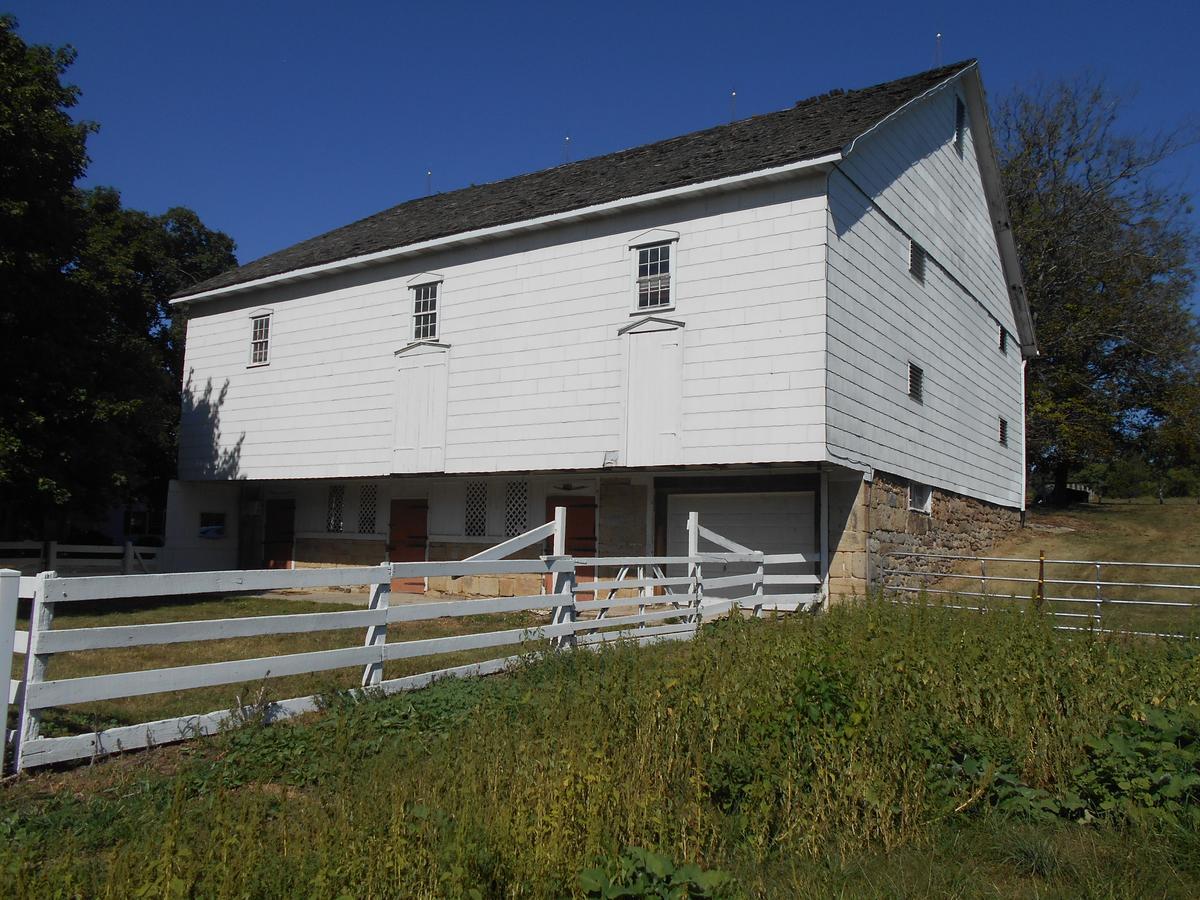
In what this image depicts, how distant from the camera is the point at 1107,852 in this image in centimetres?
443

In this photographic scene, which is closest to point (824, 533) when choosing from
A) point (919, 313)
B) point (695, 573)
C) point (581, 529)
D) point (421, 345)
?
point (695, 573)

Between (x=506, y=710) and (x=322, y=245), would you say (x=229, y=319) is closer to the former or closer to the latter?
(x=322, y=245)

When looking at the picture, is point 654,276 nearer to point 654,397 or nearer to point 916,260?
point 654,397

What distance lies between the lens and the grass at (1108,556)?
14.1 meters

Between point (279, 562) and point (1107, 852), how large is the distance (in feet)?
65.7

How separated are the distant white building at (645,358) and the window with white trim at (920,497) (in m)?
0.06

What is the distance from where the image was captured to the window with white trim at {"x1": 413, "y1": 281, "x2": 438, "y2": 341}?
705 inches

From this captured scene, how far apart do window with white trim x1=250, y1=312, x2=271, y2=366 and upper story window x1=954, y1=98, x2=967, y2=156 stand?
596 inches

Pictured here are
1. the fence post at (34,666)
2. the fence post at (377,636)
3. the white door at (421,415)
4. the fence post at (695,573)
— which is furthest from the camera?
the white door at (421,415)

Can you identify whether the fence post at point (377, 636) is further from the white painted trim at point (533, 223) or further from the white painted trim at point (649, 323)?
the white painted trim at point (533, 223)

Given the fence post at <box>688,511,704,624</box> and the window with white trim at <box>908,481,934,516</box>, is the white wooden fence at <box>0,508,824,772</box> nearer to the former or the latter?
the fence post at <box>688,511,704,624</box>

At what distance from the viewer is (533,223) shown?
640 inches

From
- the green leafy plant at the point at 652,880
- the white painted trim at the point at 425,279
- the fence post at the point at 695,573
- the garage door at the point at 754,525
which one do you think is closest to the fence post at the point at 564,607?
the fence post at the point at 695,573

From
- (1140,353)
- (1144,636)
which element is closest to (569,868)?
(1144,636)
